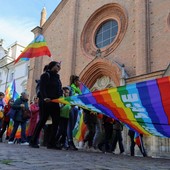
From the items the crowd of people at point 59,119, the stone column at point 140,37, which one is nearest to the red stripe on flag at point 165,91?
the crowd of people at point 59,119

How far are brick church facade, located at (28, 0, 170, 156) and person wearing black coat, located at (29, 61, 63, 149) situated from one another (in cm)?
487

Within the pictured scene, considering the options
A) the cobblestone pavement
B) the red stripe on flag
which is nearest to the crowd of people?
the cobblestone pavement

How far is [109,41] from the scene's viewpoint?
59.5 feet

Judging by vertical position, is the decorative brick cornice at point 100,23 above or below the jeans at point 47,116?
above

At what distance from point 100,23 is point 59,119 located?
14147mm

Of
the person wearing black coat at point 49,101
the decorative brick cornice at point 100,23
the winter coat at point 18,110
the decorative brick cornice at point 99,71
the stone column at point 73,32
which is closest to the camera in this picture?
the person wearing black coat at point 49,101

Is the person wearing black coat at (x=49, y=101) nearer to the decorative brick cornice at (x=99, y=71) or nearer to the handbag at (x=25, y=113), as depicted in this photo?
the handbag at (x=25, y=113)

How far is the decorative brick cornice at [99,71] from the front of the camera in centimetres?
1612

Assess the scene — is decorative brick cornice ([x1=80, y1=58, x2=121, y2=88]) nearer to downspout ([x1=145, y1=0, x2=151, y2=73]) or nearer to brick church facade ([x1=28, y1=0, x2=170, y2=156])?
brick church facade ([x1=28, y1=0, x2=170, y2=156])

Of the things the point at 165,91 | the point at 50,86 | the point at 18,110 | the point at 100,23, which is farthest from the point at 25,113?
the point at 100,23

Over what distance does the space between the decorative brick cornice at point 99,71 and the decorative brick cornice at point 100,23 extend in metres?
0.75

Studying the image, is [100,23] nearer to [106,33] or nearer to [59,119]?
[106,33]

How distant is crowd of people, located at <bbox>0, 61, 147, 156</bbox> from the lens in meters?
5.97

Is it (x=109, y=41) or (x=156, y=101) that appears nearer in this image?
(x=156, y=101)
